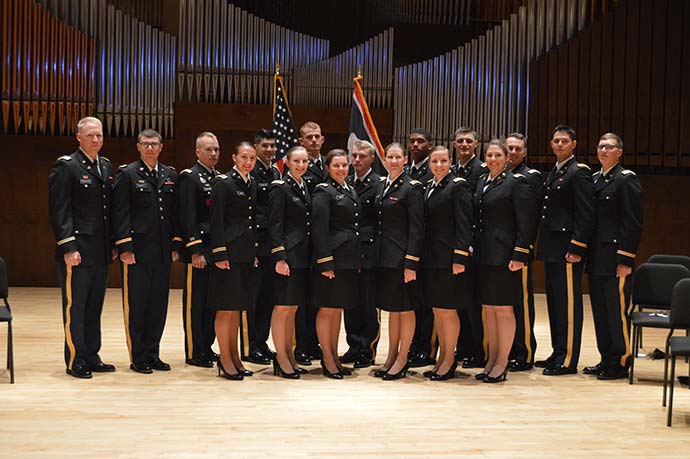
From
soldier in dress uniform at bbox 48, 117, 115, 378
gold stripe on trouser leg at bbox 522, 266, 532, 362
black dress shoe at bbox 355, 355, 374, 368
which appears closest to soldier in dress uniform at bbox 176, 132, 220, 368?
soldier in dress uniform at bbox 48, 117, 115, 378

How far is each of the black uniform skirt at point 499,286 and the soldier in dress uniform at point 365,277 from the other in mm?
692

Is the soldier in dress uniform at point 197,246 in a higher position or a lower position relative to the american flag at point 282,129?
lower

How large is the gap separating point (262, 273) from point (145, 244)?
2.82 feet

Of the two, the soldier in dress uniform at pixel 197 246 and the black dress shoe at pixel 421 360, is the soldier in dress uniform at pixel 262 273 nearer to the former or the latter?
the soldier in dress uniform at pixel 197 246

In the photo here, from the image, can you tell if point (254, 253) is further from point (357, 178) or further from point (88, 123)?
point (88, 123)

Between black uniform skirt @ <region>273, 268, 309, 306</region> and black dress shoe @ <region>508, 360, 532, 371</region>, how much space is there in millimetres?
1466

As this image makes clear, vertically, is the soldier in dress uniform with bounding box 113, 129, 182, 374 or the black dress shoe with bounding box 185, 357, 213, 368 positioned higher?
the soldier in dress uniform with bounding box 113, 129, 182, 374

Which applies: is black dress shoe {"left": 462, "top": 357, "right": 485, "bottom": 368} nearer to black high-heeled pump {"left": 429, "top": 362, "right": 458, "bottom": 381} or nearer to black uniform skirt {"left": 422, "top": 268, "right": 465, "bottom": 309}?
black high-heeled pump {"left": 429, "top": 362, "right": 458, "bottom": 381}

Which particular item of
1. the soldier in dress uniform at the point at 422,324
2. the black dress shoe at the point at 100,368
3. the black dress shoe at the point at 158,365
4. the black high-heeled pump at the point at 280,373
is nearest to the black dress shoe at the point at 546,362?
the soldier in dress uniform at the point at 422,324

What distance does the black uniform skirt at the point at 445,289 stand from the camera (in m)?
5.38

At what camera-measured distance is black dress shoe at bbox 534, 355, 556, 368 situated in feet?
19.3

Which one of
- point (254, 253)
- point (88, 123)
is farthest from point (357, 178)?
point (88, 123)

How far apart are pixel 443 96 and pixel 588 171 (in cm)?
419

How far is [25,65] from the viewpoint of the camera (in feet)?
30.3
